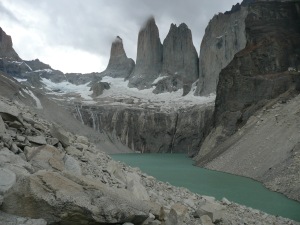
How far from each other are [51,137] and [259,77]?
5025 cm

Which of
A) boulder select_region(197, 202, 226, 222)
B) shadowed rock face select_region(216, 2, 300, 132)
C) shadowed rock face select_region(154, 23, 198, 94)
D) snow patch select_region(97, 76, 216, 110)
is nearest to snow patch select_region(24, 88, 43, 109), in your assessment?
shadowed rock face select_region(216, 2, 300, 132)

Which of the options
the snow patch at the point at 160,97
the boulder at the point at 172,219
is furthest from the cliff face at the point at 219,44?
the boulder at the point at 172,219

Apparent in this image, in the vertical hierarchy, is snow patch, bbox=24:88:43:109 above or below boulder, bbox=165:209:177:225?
above

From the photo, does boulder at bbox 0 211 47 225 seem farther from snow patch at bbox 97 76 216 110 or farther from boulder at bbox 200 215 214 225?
snow patch at bbox 97 76 216 110

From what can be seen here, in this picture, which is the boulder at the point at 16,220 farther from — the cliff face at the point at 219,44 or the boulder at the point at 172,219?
the cliff face at the point at 219,44

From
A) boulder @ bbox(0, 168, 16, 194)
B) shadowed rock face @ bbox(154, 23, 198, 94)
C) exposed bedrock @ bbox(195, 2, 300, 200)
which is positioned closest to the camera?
boulder @ bbox(0, 168, 16, 194)

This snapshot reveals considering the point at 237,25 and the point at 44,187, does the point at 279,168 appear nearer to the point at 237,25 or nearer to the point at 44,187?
the point at 44,187

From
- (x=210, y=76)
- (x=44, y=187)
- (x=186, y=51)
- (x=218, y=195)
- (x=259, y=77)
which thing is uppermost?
(x=186, y=51)

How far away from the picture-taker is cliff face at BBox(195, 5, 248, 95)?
13412 cm

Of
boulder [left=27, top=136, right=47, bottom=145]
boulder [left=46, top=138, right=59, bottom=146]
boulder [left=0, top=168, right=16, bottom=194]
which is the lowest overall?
boulder [left=0, top=168, right=16, bottom=194]

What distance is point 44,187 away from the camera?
6969mm

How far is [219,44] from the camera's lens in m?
139

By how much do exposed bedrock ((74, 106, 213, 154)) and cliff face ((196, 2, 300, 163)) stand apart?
45.1 meters

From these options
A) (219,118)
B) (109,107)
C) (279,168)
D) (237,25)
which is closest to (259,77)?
(219,118)
